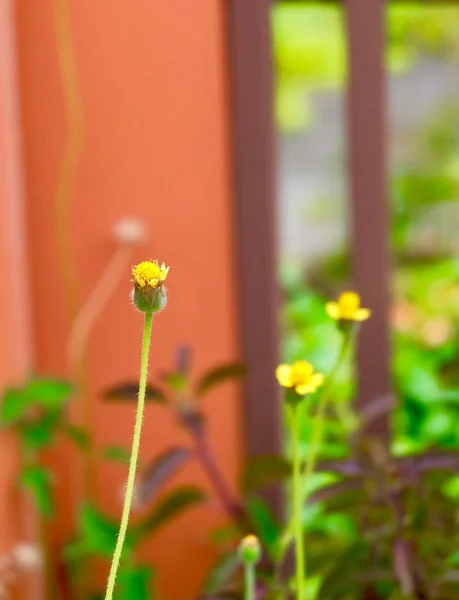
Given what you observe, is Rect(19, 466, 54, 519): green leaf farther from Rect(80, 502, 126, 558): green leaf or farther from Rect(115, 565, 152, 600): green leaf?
Rect(115, 565, 152, 600): green leaf

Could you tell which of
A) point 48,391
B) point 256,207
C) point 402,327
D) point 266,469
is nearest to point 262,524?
point 266,469

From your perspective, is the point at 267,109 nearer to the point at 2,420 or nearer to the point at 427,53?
the point at 2,420

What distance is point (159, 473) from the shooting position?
1.02 meters

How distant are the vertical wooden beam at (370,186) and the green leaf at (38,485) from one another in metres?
0.50

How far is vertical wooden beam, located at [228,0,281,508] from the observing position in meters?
1.16

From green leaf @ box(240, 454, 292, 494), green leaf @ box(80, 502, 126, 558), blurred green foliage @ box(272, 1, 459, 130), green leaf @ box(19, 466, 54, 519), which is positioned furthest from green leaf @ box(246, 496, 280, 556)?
blurred green foliage @ box(272, 1, 459, 130)

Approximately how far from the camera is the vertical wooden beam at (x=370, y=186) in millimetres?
1169

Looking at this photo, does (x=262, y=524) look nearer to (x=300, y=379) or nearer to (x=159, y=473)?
(x=159, y=473)

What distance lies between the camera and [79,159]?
1206 mm

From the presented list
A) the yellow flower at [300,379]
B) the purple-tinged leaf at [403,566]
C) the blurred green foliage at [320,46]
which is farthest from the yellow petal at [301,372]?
the blurred green foliage at [320,46]

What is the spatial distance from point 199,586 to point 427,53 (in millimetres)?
1838

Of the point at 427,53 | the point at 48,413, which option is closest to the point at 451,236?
the point at 427,53

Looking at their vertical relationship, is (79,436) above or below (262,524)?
above

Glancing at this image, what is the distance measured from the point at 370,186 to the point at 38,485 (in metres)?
0.65
